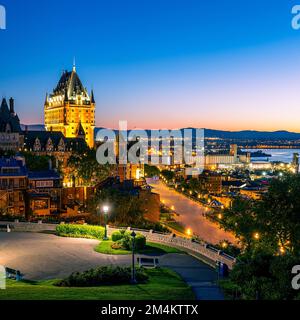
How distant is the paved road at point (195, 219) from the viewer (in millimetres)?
59625

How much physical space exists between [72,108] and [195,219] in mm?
81618

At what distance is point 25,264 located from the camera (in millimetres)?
23469

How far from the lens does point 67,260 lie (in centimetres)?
2441

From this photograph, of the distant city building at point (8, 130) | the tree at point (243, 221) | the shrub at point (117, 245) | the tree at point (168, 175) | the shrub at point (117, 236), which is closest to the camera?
the shrub at point (117, 245)

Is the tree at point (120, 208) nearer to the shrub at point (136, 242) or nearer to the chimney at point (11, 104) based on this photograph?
the shrub at point (136, 242)

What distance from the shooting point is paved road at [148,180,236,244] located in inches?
2347

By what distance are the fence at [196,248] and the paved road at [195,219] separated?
25.9m

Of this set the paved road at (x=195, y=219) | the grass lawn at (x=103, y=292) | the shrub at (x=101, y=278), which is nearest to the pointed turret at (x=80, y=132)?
the paved road at (x=195, y=219)

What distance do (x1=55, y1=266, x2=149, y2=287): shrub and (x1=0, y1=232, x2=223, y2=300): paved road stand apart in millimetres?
2180

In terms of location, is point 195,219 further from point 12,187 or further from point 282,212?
point 282,212

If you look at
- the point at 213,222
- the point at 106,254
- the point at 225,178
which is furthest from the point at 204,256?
the point at 225,178

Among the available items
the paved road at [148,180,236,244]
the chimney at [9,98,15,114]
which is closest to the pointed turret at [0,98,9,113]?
the chimney at [9,98,15,114]
